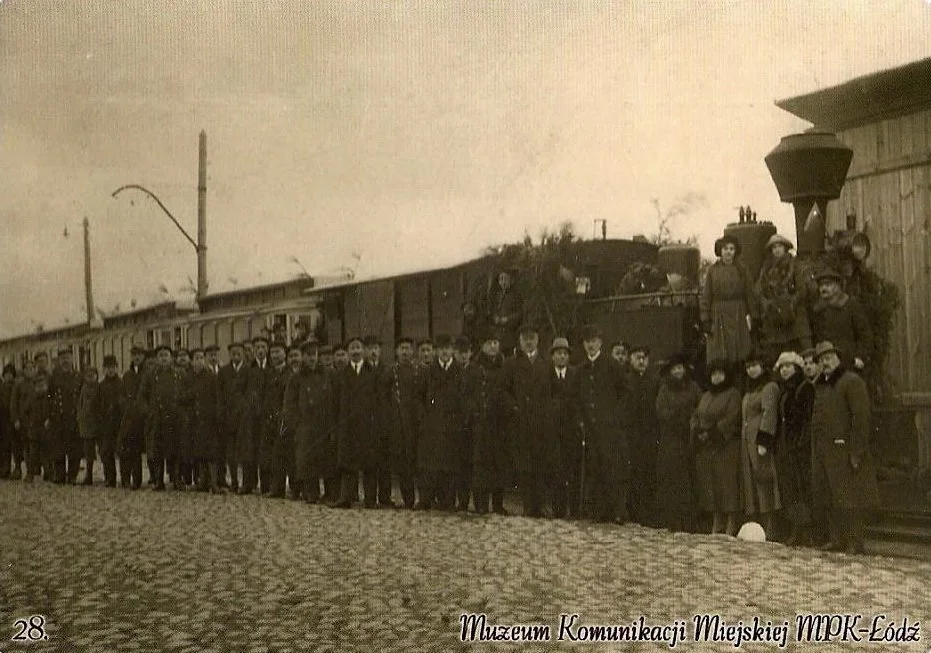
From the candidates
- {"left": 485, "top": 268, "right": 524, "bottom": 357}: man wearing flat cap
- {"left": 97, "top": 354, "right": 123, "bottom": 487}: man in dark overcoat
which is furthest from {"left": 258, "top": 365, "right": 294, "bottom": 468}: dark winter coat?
{"left": 485, "top": 268, "right": 524, "bottom": 357}: man wearing flat cap

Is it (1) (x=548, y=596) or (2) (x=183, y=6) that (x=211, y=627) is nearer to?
(1) (x=548, y=596)

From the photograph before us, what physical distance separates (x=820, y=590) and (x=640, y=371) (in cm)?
231

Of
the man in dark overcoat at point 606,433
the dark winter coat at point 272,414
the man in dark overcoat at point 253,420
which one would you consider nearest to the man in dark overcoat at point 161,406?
the man in dark overcoat at point 253,420

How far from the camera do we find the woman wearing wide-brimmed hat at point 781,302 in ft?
19.0

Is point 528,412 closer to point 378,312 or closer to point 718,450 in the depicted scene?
point 718,450

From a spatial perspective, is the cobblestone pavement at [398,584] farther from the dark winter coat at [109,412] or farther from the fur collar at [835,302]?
the dark winter coat at [109,412]

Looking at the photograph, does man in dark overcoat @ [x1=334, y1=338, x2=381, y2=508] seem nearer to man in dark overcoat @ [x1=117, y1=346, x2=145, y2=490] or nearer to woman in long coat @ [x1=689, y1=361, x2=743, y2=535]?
man in dark overcoat @ [x1=117, y1=346, x2=145, y2=490]

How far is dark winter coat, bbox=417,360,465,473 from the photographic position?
24.4ft

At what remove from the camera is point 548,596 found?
4.73 metres

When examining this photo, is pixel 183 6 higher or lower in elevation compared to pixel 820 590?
higher

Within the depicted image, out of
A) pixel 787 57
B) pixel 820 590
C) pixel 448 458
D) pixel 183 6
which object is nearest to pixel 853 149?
pixel 787 57

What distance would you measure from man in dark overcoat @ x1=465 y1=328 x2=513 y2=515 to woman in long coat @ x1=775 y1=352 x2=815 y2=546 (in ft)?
6.94

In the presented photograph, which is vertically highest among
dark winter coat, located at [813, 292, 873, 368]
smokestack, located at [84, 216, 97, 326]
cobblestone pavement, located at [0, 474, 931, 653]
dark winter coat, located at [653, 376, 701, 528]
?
smokestack, located at [84, 216, 97, 326]

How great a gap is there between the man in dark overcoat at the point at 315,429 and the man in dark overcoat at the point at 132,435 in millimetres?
1990
